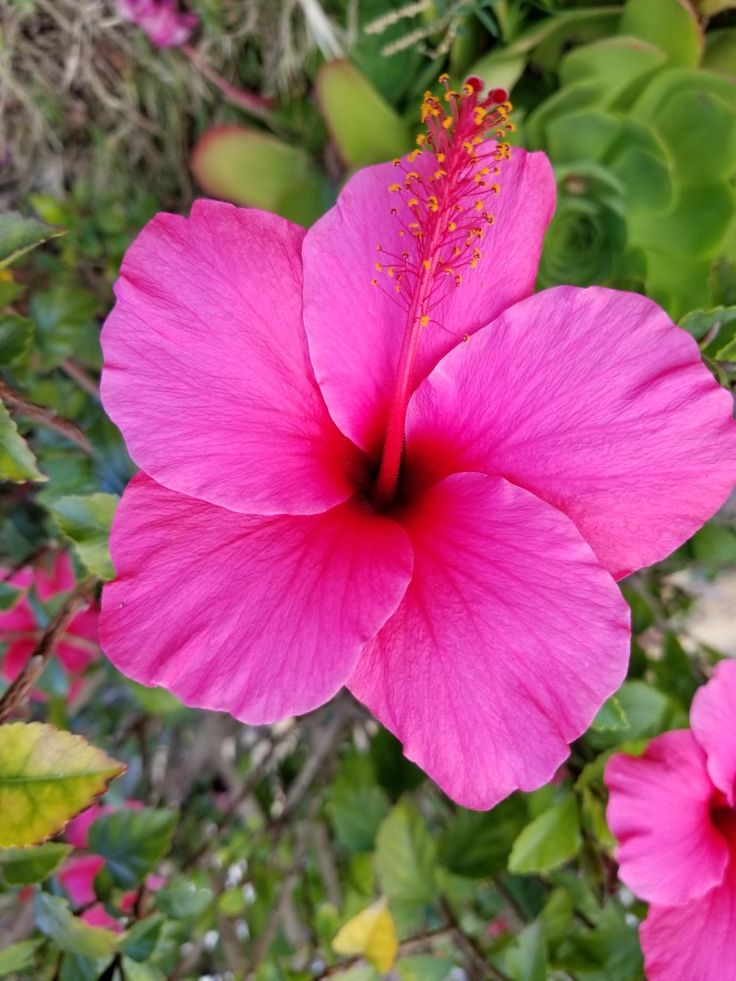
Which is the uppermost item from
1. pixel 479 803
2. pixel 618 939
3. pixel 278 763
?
pixel 479 803

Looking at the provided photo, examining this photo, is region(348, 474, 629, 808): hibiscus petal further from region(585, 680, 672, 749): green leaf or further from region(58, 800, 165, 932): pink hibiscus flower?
region(58, 800, 165, 932): pink hibiscus flower

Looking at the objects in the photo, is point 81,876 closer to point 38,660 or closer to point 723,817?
point 38,660

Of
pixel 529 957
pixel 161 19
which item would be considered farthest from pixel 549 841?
pixel 161 19

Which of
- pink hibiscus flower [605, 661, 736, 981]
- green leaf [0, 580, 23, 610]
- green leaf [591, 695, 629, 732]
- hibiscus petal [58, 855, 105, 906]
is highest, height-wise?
green leaf [0, 580, 23, 610]

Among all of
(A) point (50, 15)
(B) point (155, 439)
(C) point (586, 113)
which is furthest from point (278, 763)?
(A) point (50, 15)

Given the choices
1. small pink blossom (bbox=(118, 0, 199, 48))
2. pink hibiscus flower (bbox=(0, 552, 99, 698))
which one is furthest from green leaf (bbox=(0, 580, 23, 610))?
small pink blossom (bbox=(118, 0, 199, 48))

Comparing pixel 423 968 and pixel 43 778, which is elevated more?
pixel 43 778

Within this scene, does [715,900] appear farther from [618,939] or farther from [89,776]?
[89,776]
